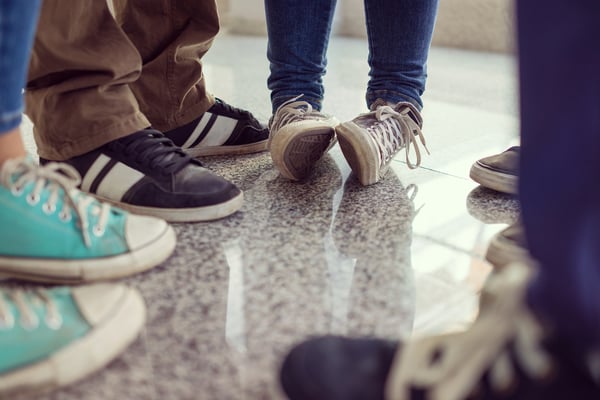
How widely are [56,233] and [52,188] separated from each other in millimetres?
53

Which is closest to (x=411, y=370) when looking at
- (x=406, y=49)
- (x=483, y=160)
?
(x=483, y=160)

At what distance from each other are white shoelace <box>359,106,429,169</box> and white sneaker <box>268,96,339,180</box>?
9 centimetres

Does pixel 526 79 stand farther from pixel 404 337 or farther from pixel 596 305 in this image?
pixel 404 337

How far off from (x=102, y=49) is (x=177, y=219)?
0.28 meters

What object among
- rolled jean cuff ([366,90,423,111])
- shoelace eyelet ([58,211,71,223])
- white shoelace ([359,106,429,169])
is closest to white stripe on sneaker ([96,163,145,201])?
shoelace eyelet ([58,211,71,223])

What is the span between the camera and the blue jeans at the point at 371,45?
116cm

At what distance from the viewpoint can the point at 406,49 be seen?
1.18 meters

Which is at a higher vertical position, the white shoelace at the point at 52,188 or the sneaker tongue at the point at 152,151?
the white shoelace at the point at 52,188

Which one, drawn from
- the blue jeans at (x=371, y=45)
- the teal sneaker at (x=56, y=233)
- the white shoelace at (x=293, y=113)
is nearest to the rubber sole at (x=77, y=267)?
the teal sneaker at (x=56, y=233)

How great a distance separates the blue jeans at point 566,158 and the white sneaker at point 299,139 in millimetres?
646

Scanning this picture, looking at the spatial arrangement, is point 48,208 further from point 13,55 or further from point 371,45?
point 371,45

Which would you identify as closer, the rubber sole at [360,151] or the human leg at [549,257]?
the human leg at [549,257]

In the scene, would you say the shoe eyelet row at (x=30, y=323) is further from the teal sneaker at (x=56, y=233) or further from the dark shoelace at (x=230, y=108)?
the dark shoelace at (x=230, y=108)

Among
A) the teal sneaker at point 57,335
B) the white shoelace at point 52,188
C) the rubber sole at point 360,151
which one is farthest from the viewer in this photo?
the rubber sole at point 360,151
